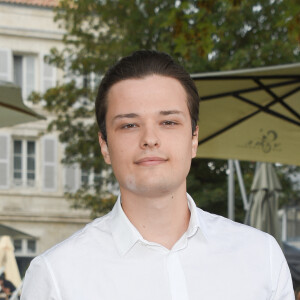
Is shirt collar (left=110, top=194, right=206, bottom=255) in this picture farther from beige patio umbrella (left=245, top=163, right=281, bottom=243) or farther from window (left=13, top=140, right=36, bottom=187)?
window (left=13, top=140, right=36, bottom=187)

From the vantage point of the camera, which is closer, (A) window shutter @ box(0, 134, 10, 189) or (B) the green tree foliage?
(B) the green tree foliage

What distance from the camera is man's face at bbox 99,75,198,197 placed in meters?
1.70

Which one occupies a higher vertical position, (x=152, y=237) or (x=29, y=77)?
(x=29, y=77)

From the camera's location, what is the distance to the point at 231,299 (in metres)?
1.76

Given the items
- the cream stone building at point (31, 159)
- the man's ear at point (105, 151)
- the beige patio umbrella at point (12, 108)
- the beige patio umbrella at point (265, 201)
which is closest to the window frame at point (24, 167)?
the cream stone building at point (31, 159)

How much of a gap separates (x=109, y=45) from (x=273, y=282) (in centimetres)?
1472

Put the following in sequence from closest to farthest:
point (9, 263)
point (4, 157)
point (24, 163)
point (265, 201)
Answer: point (265, 201), point (9, 263), point (4, 157), point (24, 163)

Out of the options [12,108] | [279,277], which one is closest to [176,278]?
[279,277]

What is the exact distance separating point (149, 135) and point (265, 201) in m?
6.77

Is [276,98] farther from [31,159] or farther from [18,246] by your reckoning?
[18,246]

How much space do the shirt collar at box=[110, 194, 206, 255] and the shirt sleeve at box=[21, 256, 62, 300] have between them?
0.19 metres

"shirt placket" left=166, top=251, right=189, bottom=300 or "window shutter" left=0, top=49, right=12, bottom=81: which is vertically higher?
"window shutter" left=0, top=49, right=12, bottom=81

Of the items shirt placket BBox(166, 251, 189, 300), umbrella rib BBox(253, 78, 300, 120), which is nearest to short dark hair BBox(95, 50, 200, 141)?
shirt placket BBox(166, 251, 189, 300)

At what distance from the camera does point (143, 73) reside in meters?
1.82
